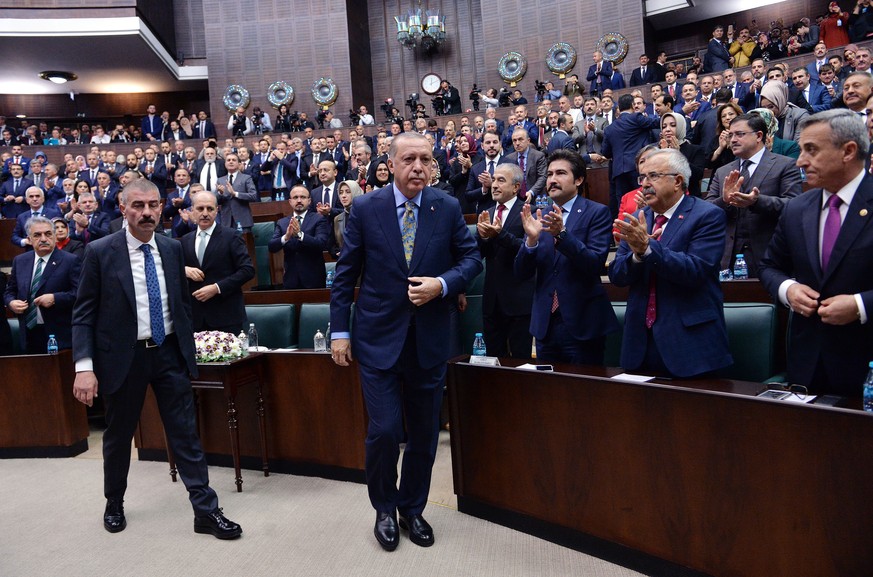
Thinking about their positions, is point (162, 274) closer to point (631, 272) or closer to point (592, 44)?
point (631, 272)

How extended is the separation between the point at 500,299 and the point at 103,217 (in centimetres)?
526

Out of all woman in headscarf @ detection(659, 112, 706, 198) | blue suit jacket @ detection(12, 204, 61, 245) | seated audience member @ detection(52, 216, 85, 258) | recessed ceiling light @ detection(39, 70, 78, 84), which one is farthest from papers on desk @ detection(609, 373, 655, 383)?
recessed ceiling light @ detection(39, 70, 78, 84)

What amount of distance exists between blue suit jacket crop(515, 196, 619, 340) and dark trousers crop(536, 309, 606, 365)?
3 cm

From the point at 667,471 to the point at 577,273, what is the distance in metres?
0.85

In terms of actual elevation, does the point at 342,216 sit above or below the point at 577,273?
above

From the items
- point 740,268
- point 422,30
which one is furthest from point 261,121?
point 740,268

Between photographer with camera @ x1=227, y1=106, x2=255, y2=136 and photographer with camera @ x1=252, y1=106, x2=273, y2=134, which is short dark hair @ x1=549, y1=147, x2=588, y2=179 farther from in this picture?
photographer with camera @ x1=252, y1=106, x2=273, y2=134

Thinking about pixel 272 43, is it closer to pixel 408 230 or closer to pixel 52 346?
pixel 52 346

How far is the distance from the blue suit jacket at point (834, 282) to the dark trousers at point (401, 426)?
1.12 metres

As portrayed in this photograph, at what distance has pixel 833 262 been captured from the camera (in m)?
1.74

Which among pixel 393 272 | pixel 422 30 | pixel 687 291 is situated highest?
pixel 422 30

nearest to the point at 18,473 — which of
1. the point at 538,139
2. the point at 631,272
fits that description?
the point at 631,272

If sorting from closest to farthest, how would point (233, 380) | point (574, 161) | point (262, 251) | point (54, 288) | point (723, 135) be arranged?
point (574, 161), point (233, 380), point (54, 288), point (723, 135), point (262, 251)

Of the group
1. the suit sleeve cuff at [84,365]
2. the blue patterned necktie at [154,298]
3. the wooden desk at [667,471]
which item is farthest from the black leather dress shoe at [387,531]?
the suit sleeve cuff at [84,365]
